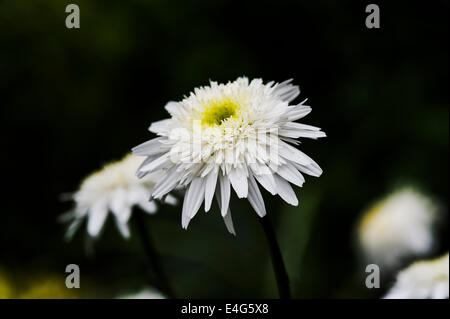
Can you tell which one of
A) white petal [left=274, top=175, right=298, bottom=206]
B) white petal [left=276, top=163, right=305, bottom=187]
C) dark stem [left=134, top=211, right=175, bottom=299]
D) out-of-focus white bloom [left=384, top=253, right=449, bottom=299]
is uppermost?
white petal [left=276, top=163, right=305, bottom=187]

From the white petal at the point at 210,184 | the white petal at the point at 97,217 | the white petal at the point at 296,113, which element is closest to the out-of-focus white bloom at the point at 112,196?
the white petal at the point at 97,217

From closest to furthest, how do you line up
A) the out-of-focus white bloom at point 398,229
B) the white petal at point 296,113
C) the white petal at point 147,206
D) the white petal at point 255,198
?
the white petal at point 255,198 → the white petal at point 296,113 → the white petal at point 147,206 → the out-of-focus white bloom at point 398,229

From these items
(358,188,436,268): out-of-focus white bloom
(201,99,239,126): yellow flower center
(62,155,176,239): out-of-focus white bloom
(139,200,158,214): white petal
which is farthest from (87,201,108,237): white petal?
(358,188,436,268): out-of-focus white bloom

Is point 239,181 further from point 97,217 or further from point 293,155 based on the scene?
point 97,217

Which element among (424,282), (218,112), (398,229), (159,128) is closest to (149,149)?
(159,128)

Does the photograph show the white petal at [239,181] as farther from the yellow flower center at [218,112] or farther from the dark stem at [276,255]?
the yellow flower center at [218,112]

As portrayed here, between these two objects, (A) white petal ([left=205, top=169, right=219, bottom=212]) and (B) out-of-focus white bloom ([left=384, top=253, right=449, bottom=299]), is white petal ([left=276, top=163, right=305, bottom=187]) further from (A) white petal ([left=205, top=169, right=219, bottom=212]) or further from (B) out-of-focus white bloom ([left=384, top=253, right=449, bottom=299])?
(B) out-of-focus white bloom ([left=384, top=253, right=449, bottom=299])
